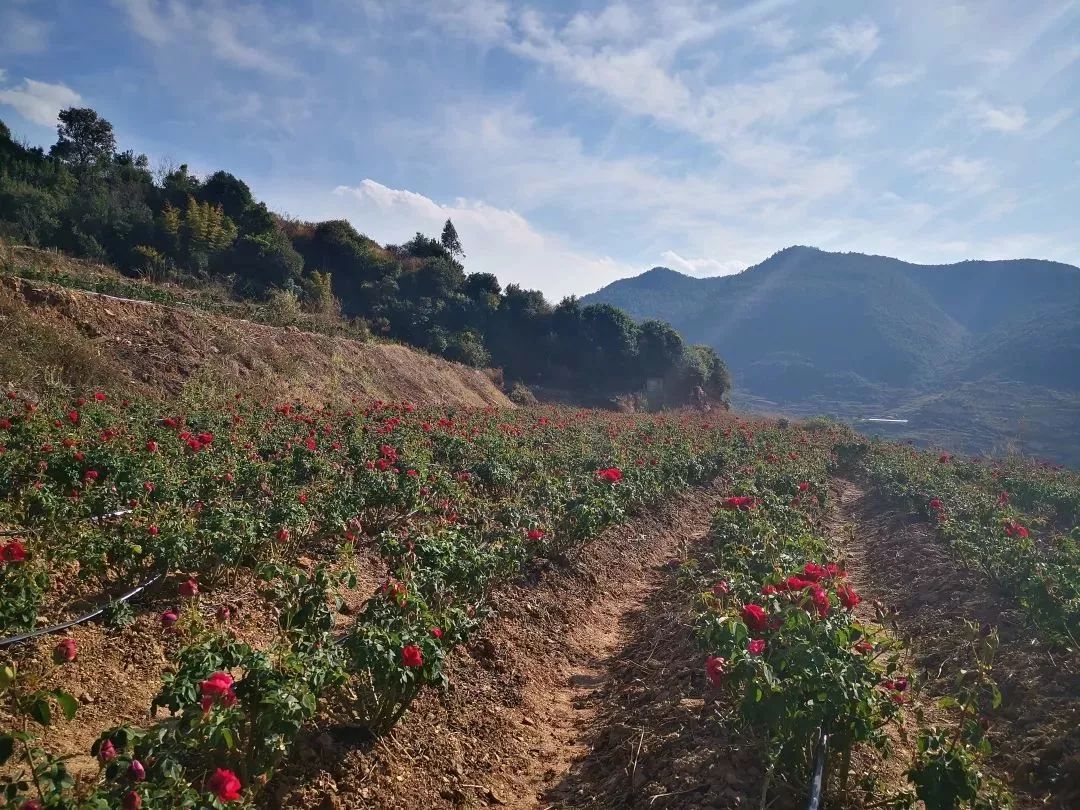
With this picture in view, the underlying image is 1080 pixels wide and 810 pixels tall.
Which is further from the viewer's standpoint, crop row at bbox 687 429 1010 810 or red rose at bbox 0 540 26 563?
red rose at bbox 0 540 26 563

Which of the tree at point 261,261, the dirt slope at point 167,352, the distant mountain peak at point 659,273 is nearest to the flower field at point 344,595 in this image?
the dirt slope at point 167,352

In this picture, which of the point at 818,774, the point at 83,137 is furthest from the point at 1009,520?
the point at 83,137

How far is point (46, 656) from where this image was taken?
3.75 m

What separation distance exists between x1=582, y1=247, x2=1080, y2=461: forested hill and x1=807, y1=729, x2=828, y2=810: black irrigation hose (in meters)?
62.6

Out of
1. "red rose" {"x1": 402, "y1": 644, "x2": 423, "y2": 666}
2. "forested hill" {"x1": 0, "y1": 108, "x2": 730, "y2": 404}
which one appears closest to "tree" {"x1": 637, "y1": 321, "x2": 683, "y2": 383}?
"forested hill" {"x1": 0, "y1": 108, "x2": 730, "y2": 404}

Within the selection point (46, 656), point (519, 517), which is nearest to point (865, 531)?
point (519, 517)

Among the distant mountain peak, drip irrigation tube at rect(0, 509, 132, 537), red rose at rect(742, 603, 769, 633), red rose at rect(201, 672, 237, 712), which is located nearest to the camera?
red rose at rect(201, 672, 237, 712)

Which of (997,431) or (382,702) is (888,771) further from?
(997,431)

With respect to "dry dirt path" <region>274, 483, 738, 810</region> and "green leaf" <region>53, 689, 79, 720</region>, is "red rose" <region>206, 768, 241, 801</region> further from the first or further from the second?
"dry dirt path" <region>274, 483, 738, 810</region>

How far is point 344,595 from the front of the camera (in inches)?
233

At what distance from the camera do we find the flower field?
275cm

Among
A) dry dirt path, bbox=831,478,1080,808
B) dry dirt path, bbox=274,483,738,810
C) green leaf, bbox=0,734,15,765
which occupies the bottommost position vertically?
dry dirt path, bbox=274,483,738,810

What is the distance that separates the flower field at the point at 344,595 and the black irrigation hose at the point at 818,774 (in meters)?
0.08

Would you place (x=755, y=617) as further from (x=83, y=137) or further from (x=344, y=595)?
(x=83, y=137)
